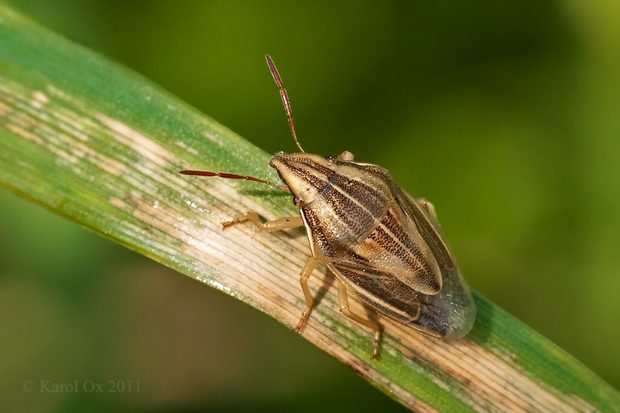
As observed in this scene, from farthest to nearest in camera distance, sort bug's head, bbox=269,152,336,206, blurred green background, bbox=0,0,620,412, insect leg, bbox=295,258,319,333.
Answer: blurred green background, bbox=0,0,620,412 < bug's head, bbox=269,152,336,206 < insect leg, bbox=295,258,319,333

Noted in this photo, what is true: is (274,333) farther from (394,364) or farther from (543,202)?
(543,202)

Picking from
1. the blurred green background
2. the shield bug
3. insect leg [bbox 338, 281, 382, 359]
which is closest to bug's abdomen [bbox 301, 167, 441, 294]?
the shield bug

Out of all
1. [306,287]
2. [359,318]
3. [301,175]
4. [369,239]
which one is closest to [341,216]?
[369,239]

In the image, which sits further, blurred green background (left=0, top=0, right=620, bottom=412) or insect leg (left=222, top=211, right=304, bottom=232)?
blurred green background (left=0, top=0, right=620, bottom=412)

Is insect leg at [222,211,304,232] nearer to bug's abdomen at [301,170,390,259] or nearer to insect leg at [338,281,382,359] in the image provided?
bug's abdomen at [301,170,390,259]

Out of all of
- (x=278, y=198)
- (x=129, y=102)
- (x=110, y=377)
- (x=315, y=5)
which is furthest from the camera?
(x=315, y=5)

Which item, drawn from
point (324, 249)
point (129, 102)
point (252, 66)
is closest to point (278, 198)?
point (324, 249)
